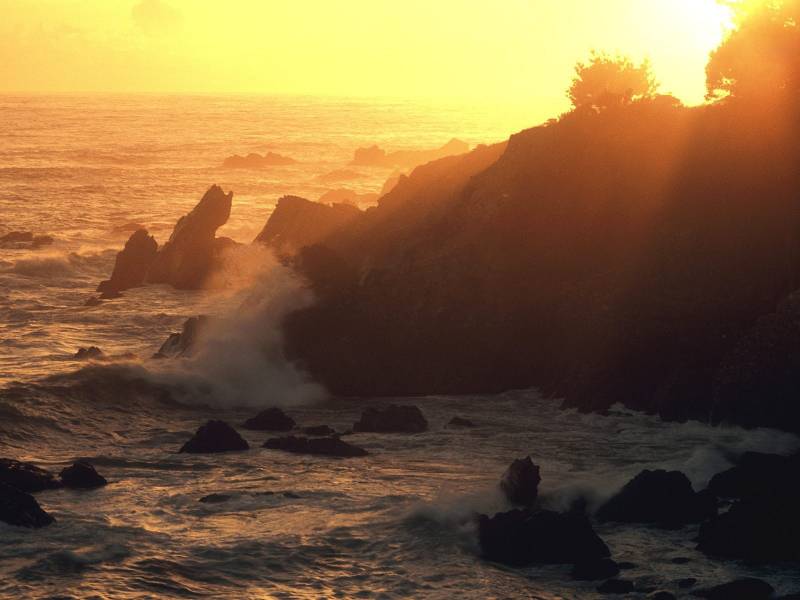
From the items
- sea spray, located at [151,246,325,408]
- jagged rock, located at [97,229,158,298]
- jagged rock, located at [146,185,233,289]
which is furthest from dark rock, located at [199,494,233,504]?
jagged rock, located at [146,185,233,289]

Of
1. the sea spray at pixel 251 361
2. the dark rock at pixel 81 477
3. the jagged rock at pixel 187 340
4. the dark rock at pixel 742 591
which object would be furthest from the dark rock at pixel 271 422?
the dark rock at pixel 742 591

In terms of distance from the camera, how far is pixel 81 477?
91.5 ft

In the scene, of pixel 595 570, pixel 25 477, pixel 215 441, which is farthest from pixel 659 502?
pixel 25 477

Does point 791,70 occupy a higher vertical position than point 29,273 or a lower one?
higher

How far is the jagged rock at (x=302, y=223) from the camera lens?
54188 millimetres

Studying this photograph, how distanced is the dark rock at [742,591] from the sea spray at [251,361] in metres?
20.8

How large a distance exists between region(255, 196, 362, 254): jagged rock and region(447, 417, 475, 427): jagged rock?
17993 millimetres

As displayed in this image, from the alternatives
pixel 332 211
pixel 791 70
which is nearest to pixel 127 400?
pixel 332 211

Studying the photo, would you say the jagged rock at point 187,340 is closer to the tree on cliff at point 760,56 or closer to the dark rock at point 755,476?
the dark rock at point 755,476

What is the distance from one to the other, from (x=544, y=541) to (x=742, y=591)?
4.13 meters

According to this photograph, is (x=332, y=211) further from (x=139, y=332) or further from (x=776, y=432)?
(x=776, y=432)

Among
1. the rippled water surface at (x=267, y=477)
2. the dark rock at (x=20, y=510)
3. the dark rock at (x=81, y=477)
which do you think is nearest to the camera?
the rippled water surface at (x=267, y=477)

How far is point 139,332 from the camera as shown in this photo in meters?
50.3

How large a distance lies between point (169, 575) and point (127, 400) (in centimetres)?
1654
